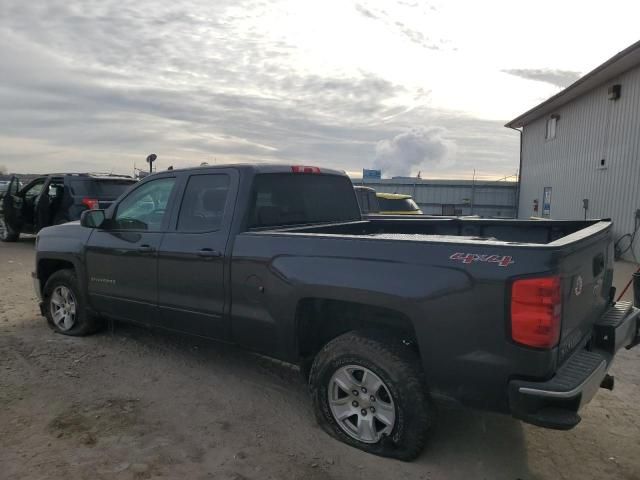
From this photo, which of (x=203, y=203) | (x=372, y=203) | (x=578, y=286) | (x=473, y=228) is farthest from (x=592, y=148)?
(x=203, y=203)

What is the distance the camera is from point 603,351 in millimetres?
3324

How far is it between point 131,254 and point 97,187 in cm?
768

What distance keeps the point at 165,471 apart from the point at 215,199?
2.03 m

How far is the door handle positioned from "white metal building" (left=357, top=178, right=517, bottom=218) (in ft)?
64.0

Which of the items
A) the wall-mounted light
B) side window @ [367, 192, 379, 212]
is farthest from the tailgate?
the wall-mounted light

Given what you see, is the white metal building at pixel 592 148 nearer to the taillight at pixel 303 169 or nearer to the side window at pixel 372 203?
the side window at pixel 372 203

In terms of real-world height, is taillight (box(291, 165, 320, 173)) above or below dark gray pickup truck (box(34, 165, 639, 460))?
above

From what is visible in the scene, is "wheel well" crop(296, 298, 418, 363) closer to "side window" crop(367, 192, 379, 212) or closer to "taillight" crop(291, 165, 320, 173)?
"taillight" crop(291, 165, 320, 173)

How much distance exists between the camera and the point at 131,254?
15.0ft

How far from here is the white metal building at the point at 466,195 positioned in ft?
74.6

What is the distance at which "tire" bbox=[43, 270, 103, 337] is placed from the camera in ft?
17.2

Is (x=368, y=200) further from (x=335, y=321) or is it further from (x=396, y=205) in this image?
(x=335, y=321)

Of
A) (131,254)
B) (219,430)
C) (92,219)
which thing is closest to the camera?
(219,430)

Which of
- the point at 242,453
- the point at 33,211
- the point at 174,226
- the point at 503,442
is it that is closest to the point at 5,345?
the point at 174,226
